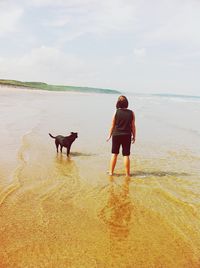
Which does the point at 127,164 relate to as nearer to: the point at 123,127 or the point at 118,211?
the point at 123,127

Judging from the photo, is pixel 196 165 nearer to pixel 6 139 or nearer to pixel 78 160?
pixel 78 160

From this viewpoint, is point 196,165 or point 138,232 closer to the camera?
point 138,232

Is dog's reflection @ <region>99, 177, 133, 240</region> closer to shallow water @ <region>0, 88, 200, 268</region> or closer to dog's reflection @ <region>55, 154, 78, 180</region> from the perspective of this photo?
shallow water @ <region>0, 88, 200, 268</region>


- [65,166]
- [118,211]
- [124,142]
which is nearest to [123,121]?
[124,142]

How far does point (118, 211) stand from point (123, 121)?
2.71 m

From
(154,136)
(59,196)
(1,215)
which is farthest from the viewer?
(154,136)

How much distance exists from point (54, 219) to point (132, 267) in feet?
5.03

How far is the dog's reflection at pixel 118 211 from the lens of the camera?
446 cm

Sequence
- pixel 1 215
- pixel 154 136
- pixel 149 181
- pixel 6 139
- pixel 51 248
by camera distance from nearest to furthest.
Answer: pixel 51 248 < pixel 1 215 < pixel 149 181 < pixel 6 139 < pixel 154 136

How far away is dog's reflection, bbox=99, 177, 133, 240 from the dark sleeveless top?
1.34m

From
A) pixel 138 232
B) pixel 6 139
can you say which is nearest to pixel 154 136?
pixel 6 139

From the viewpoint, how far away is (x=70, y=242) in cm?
402

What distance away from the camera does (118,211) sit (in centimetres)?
518

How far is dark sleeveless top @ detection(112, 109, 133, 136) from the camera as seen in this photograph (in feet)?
24.2
